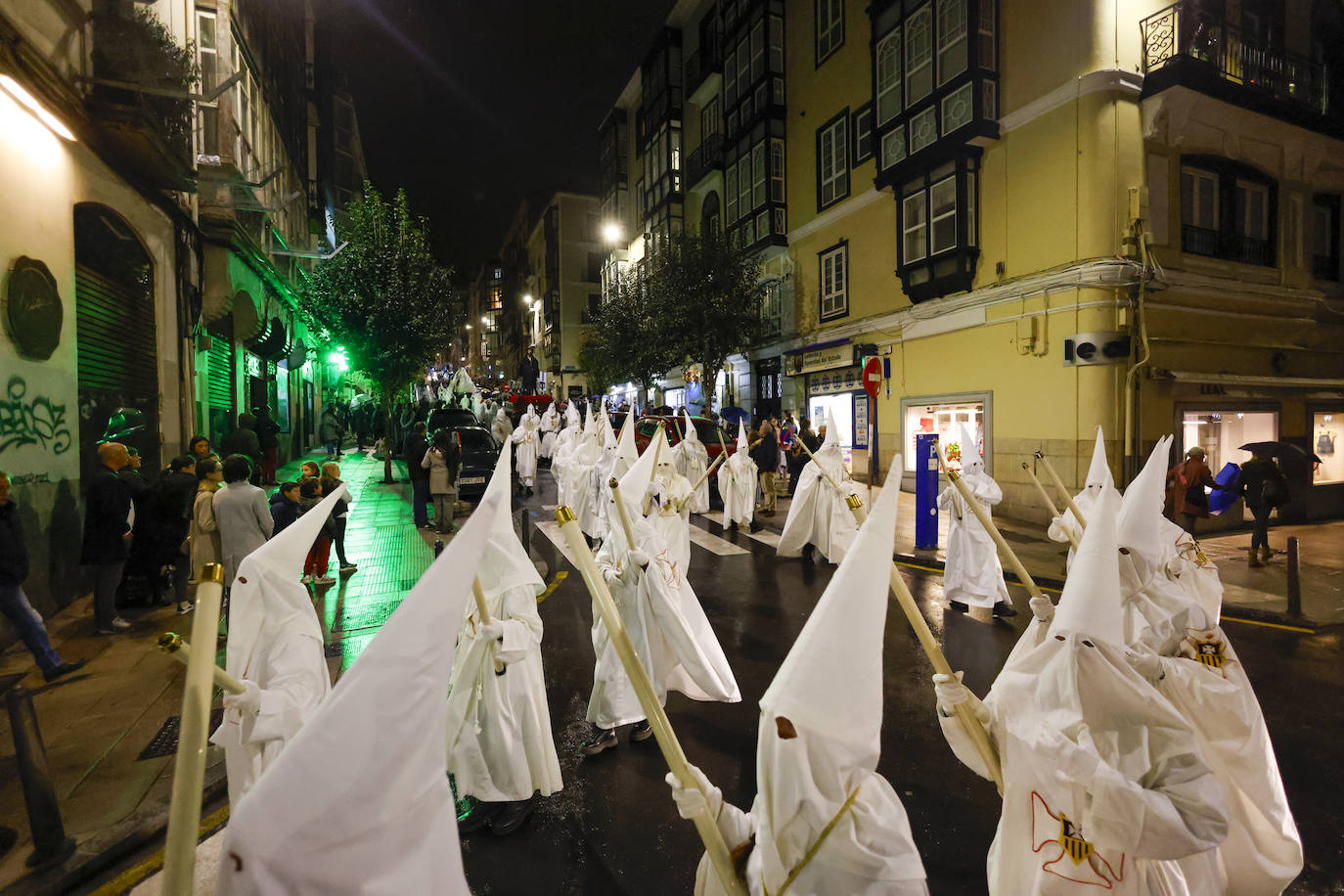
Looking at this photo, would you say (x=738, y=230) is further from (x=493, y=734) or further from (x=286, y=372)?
(x=493, y=734)

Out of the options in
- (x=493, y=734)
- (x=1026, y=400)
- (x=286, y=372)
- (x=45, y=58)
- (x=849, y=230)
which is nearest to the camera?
(x=493, y=734)

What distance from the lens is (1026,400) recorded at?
13.1m

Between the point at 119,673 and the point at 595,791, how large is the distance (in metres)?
4.68

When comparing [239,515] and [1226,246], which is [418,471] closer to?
[239,515]

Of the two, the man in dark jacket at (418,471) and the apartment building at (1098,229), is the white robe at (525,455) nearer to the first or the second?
the man in dark jacket at (418,471)

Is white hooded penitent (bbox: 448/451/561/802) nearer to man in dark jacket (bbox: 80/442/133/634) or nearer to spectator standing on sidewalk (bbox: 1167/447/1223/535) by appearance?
man in dark jacket (bbox: 80/442/133/634)

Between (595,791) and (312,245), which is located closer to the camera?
(595,791)

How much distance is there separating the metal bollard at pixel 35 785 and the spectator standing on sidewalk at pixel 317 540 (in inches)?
169

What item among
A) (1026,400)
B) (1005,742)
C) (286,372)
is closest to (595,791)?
(1005,742)

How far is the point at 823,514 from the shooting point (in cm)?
923

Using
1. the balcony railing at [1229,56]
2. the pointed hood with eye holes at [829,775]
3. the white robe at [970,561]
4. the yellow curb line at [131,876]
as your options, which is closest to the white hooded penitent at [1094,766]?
the pointed hood with eye holes at [829,775]

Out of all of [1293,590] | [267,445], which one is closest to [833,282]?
[1293,590]

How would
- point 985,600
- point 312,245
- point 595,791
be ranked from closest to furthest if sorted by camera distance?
1. point 595,791
2. point 985,600
3. point 312,245

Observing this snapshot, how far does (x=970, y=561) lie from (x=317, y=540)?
7838 millimetres
